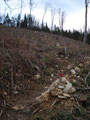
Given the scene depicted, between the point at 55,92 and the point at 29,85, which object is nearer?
the point at 55,92

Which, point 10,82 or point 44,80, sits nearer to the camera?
point 10,82

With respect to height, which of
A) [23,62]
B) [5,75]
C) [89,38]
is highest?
[89,38]

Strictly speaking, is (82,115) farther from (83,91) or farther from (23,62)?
(23,62)

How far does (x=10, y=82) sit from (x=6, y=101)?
2.25 ft

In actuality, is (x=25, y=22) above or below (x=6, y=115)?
above

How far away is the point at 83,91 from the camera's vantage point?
350 centimetres

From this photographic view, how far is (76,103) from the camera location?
2852 mm

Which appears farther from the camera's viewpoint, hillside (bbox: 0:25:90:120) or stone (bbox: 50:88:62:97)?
stone (bbox: 50:88:62:97)

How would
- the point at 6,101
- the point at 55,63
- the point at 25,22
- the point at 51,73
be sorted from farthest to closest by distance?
the point at 25,22 < the point at 55,63 < the point at 51,73 < the point at 6,101

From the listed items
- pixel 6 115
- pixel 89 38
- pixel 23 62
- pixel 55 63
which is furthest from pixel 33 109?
pixel 89 38

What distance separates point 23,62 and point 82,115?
2819 mm

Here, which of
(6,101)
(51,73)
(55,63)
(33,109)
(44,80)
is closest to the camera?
(33,109)

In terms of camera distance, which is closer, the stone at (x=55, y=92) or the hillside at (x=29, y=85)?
the hillside at (x=29, y=85)

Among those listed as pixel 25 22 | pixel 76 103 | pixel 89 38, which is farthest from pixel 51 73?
pixel 25 22
